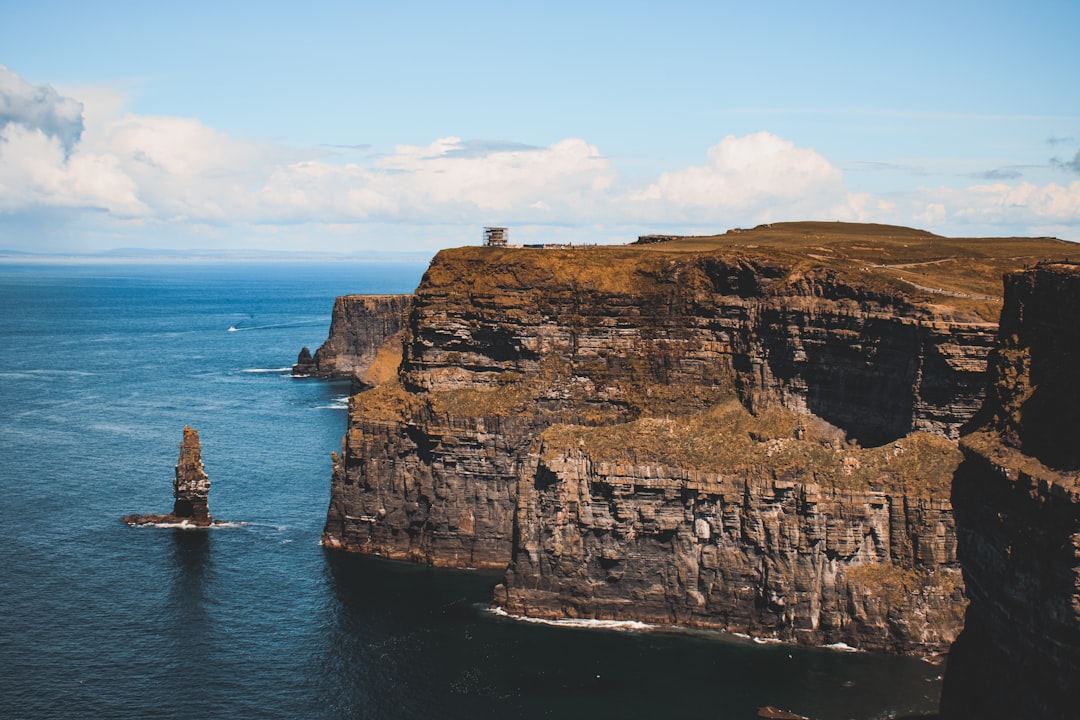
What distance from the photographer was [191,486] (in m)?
110

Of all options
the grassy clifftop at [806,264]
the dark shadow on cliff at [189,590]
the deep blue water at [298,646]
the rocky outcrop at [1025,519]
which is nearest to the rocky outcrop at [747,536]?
the deep blue water at [298,646]

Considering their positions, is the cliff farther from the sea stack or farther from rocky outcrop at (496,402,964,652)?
the sea stack

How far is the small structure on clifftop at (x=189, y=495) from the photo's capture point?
11012cm

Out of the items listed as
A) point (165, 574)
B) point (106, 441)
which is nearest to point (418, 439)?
point (165, 574)

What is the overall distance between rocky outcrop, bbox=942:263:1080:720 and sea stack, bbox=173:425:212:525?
76067 mm

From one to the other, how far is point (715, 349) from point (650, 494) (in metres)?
17.5

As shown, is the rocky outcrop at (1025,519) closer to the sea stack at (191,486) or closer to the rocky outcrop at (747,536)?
the rocky outcrop at (747,536)

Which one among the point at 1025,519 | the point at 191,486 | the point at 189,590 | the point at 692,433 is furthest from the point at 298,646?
the point at 1025,519

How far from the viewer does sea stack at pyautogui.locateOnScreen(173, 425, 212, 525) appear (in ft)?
361

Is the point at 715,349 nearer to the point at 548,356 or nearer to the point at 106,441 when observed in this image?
the point at 548,356

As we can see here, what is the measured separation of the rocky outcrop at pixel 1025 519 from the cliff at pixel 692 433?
3150 cm

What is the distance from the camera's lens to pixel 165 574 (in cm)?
9612

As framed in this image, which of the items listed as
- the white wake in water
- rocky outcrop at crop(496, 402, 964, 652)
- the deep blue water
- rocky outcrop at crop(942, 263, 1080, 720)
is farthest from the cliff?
rocky outcrop at crop(942, 263, 1080, 720)

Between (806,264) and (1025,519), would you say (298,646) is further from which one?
(1025,519)
